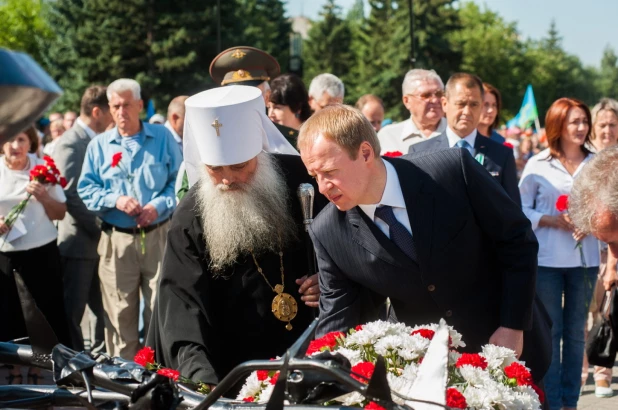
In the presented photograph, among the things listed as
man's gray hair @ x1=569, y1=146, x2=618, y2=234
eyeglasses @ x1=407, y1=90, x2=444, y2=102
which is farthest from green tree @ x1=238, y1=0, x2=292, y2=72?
man's gray hair @ x1=569, y1=146, x2=618, y2=234

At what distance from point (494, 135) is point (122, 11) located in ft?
121

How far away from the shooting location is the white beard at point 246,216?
433 cm

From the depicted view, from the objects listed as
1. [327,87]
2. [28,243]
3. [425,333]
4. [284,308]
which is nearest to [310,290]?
[284,308]

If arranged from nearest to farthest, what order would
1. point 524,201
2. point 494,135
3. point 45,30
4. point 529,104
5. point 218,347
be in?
point 218,347, point 524,201, point 494,135, point 529,104, point 45,30

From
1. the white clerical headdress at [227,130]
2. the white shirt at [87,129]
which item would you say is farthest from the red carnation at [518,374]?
the white shirt at [87,129]

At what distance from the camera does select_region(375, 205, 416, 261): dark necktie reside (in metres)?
3.68

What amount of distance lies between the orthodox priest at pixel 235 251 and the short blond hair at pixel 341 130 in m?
1.00

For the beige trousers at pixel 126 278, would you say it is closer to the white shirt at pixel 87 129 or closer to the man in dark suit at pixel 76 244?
the man in dark suit at pixel 76 244

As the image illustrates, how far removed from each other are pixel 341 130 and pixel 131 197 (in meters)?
4.74

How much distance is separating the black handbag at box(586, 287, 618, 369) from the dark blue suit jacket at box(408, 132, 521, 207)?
220cm

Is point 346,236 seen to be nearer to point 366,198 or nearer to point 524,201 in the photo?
point 366,198

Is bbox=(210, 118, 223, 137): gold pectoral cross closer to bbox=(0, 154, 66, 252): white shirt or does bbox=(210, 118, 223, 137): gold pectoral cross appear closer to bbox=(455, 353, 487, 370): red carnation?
bbox=(455, 353, 487, 370): red carnation

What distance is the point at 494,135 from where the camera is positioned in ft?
28.3

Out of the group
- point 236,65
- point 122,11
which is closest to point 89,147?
point 236,65
